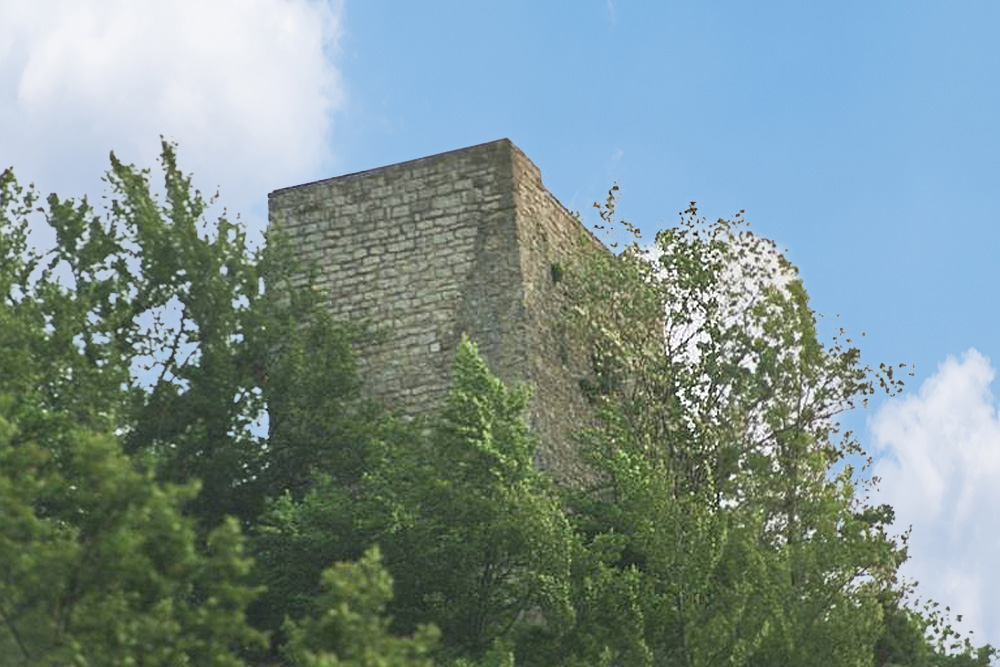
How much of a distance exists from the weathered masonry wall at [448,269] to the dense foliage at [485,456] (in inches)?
21.8

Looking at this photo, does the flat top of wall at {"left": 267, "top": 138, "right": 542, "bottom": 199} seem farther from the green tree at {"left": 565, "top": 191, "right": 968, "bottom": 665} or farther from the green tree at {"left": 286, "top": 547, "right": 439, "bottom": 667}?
the green tree at {"left": 286, "top": 547, "right": 439, "bottom": 667}

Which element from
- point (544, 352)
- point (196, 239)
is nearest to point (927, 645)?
point (544, 352)

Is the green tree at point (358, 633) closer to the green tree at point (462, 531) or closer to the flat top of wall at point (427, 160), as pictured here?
the green tree at point (462, 531)

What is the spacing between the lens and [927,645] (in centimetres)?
2677

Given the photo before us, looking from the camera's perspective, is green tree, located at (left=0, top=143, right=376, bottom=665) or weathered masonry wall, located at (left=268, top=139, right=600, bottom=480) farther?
weathered masonry wall, located at (left=268, top=139, right=600, bottom=480)

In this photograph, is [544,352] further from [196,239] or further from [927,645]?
[927,645]

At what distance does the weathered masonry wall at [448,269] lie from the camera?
22938mm

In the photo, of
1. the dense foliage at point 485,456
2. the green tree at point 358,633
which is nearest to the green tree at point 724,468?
the dense foliage at point 485,456

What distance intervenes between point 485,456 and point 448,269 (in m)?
5.48

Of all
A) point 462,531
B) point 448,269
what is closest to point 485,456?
point 462,531

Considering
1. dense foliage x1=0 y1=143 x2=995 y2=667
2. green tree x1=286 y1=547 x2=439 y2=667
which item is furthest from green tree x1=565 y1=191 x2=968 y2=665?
green tree x1=286 y1=547 x2=439 y2=667

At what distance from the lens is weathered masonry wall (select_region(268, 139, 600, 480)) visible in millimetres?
22938

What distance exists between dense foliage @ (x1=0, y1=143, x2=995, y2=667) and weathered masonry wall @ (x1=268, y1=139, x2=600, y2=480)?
55cm

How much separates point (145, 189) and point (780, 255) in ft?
29.0
